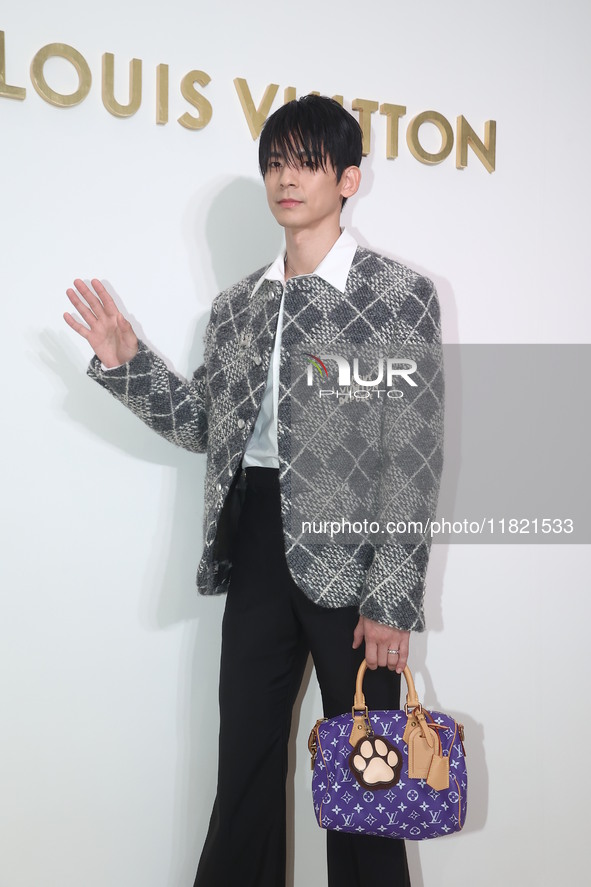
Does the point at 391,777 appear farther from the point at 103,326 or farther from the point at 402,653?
the point at 103,326

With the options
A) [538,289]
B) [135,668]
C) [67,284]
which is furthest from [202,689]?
[538,289]

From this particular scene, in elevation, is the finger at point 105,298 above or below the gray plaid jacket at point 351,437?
above

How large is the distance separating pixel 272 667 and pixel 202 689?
0.34 meters

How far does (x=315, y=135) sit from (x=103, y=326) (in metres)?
0.55

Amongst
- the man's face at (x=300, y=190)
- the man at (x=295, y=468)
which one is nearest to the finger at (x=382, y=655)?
the man at (x=295, y=468)

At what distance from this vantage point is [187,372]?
194 centimetres

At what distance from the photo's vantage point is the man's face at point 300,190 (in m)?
1.61

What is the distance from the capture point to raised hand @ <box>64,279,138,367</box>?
168 cm

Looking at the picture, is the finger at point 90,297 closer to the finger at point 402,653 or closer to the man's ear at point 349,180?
the man's ear at point 349,180

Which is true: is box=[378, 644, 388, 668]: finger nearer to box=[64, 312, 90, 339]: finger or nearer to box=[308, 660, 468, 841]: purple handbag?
box=[308, 660, 468, 841]: purple handbag

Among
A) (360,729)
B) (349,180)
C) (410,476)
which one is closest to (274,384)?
(410,476)

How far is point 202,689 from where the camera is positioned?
6.51ft

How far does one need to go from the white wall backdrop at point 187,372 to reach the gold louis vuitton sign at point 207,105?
2 cm

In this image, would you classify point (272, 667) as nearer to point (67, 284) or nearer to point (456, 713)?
point (456, 713)
